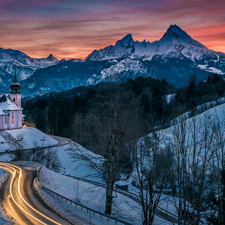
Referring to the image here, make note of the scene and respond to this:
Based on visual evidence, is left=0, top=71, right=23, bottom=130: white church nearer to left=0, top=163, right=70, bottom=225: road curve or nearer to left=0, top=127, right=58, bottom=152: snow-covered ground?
left=0, top=127, right=58, bottom=152: snow-covered ground

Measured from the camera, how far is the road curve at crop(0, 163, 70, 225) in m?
16.5

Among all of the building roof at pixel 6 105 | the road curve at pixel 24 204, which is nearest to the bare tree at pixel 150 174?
the road curve at pixel 24 204

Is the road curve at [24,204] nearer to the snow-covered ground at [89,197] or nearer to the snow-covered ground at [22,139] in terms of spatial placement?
the snow-covered ground at [89,197]

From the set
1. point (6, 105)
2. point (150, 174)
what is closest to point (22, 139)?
point (6, 105)

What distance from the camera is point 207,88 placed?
93562mm

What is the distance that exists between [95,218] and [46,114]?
263 feet

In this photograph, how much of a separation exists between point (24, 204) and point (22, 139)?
3784cm

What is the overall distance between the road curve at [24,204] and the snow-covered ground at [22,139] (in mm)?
24519

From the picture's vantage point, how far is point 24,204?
19328mm

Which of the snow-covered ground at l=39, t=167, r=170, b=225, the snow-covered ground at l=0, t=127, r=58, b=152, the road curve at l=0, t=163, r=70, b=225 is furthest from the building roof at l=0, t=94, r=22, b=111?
the road curve at l=0, t=163, r=70, b=225

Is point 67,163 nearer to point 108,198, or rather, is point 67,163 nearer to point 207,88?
point 108,198

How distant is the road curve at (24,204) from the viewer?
54.0 feet

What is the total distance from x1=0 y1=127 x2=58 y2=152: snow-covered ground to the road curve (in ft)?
80.4

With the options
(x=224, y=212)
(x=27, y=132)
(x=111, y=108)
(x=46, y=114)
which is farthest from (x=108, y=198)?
(x=46, y=114)
